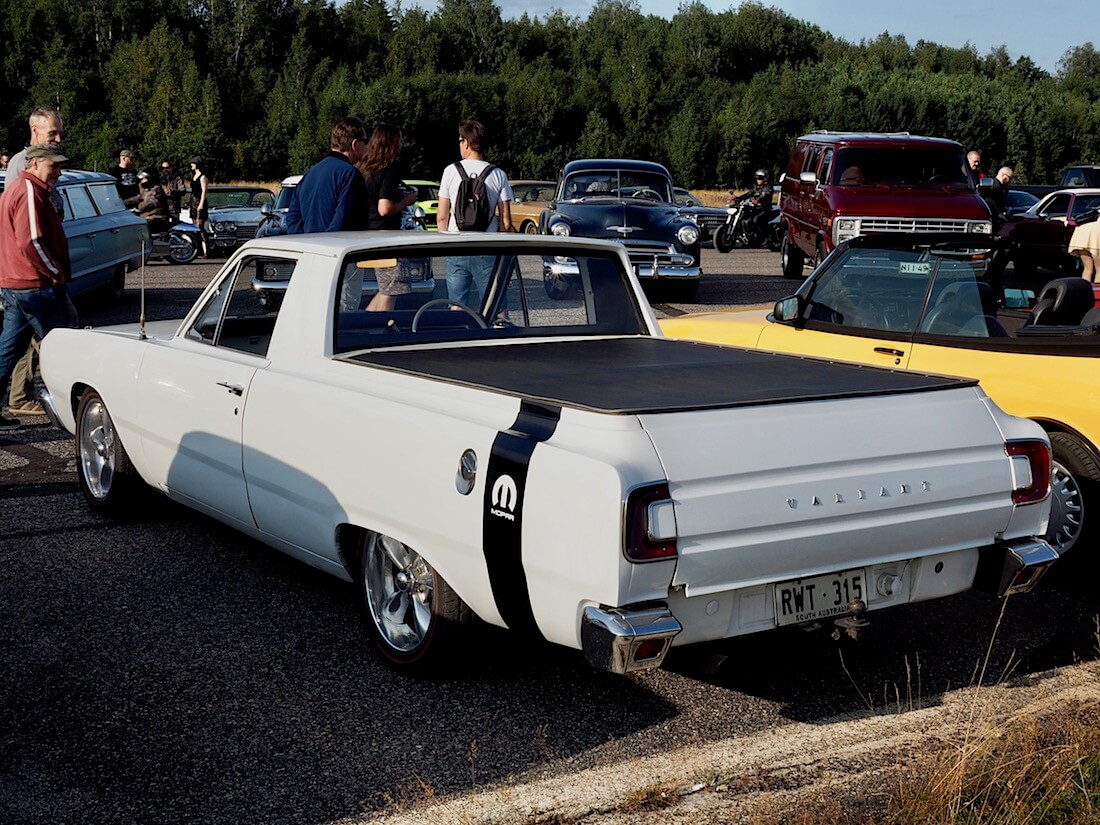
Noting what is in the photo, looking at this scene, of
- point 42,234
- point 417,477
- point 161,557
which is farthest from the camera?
point 42,234

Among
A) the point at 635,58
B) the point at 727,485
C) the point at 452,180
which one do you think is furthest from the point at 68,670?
the point at 635,58

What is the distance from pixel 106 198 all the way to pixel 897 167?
10389mm

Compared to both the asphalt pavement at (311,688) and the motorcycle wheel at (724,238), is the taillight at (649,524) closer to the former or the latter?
the asphalt pavement at (311,688)

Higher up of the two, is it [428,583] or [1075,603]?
[428,583]

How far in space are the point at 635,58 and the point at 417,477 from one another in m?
91.7

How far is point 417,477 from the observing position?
169 inches

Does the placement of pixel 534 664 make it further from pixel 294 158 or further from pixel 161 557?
pixel 294 158

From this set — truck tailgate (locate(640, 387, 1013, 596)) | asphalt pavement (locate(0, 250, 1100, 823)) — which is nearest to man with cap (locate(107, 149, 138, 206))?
asphalt pavement (locate(0, 250, 1100, 823))

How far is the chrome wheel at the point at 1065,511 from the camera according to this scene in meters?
5.88

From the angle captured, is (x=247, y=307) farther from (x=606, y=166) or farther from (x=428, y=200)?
(x=428, y=200)

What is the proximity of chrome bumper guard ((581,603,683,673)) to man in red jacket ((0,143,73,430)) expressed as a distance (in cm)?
618

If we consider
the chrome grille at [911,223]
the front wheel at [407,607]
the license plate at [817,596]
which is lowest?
the front wheel at [407,607]

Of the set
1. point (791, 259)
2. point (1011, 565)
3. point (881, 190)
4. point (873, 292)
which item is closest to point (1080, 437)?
point (873, 292)

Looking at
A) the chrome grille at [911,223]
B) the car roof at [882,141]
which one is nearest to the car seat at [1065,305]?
the chrome grille at [911,223]
